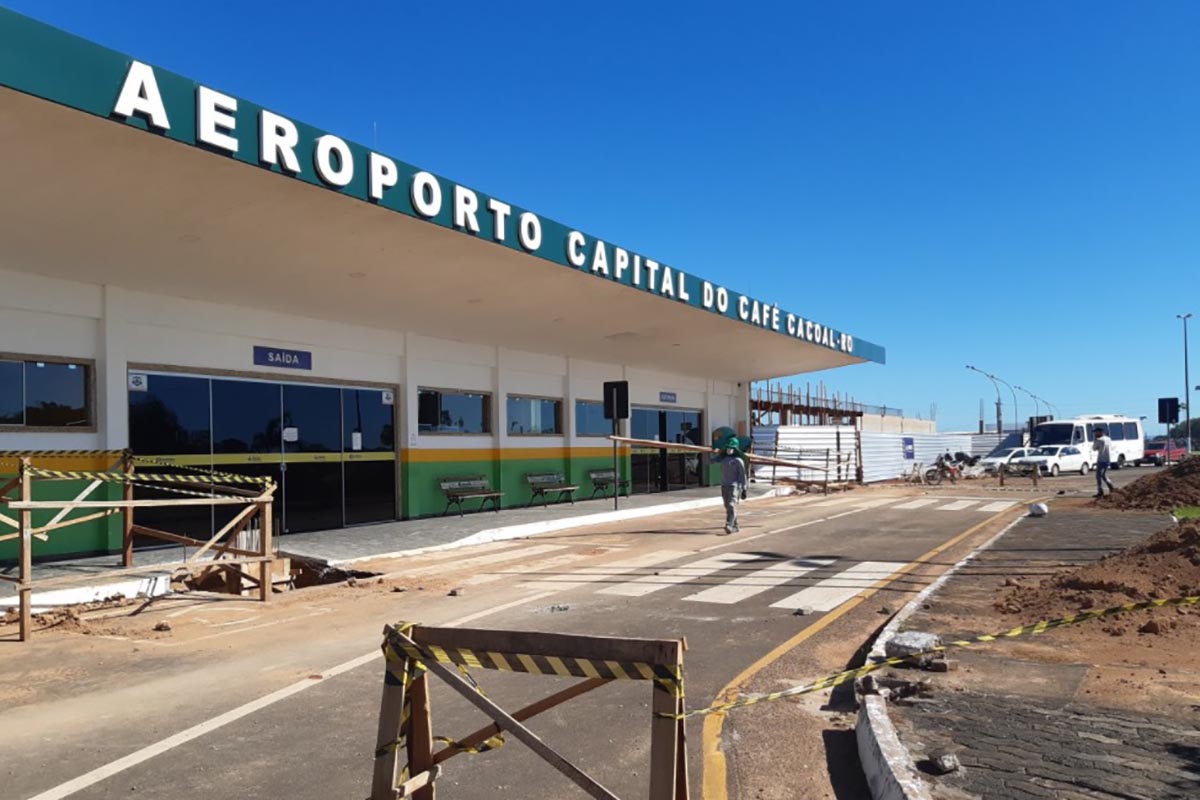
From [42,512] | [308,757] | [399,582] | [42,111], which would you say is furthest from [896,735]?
[42,512]

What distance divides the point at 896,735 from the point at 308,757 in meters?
3.35

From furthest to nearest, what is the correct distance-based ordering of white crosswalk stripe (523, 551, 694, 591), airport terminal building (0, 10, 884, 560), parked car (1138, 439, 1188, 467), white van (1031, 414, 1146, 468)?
1. parked car (1138, 439, 1188, 467)
2. white van (1031, 414, 1146, 468)
3. white crosswalk stripe (523, 551, 694, 591)
4. airport terminal building (0, 10, 884, 560)

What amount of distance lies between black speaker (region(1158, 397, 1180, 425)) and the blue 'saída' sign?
37.9 metres

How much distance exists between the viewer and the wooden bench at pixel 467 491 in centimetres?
1939

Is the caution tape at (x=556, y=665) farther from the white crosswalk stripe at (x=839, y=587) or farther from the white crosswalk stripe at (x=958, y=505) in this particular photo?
the white crosswalk stripe at (x=958, y=505)

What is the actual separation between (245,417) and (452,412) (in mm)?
5736

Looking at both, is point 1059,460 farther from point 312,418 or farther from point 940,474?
point 312,418

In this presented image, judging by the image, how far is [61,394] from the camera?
12531 mm

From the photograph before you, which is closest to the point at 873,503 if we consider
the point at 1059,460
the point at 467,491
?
the point at 467,491

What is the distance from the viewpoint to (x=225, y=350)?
1473cm

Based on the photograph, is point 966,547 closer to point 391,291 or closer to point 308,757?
point 391,291

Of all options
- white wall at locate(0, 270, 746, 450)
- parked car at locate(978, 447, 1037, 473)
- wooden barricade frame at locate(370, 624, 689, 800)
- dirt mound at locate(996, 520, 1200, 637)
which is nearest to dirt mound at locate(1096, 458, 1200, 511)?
dirt mound at locate(996, 520, 1200, 637)

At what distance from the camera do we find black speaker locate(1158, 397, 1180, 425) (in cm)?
3859

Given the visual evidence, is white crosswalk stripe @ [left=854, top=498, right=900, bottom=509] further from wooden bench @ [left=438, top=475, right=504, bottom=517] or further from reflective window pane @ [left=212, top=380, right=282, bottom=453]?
reflective window pane @ [left=212, top=380, right=282, bottom=453]
